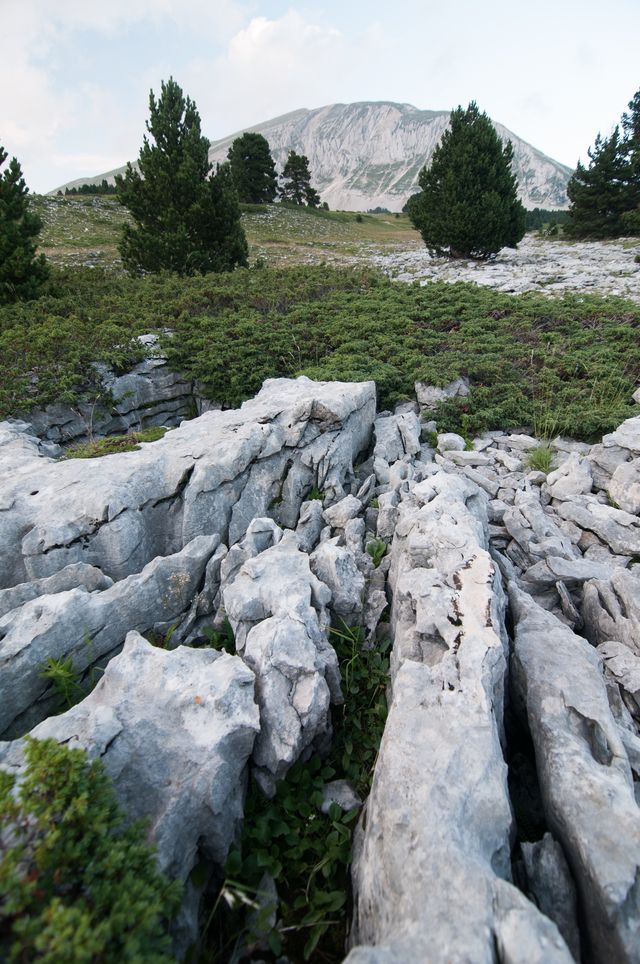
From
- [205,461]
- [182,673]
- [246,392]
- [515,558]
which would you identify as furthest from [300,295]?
[182,673]

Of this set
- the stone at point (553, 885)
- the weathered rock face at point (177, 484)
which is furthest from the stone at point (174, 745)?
the weathered rock face at point (177, 484)

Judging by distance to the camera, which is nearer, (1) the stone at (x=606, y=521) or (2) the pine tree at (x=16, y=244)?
(1) the stone at (x=606, y=521)

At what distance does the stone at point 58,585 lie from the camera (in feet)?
20.6

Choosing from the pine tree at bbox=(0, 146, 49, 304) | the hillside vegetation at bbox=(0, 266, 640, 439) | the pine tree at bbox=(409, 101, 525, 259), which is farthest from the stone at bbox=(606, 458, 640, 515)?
the pine tree at bbox=(409, 101, 525, 259)

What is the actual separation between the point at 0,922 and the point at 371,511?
7194mm

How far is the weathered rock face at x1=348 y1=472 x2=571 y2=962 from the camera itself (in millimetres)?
2814

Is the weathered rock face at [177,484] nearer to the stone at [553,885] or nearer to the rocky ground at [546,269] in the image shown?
the stone at [553,885]

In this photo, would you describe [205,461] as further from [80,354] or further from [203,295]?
[203,295]

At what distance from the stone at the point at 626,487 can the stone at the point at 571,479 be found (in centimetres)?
47

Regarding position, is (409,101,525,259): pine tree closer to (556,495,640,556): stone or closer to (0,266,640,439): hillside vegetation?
(0,266,640,439): hillside vegetation

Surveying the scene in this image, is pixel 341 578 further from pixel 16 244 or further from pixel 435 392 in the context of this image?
pixel 16 244

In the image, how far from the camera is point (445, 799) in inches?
142

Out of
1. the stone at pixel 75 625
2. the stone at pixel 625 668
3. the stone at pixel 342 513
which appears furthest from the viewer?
the stone at pixel 342 513

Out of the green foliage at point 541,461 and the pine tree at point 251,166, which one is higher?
the pine tree at point 251,166
